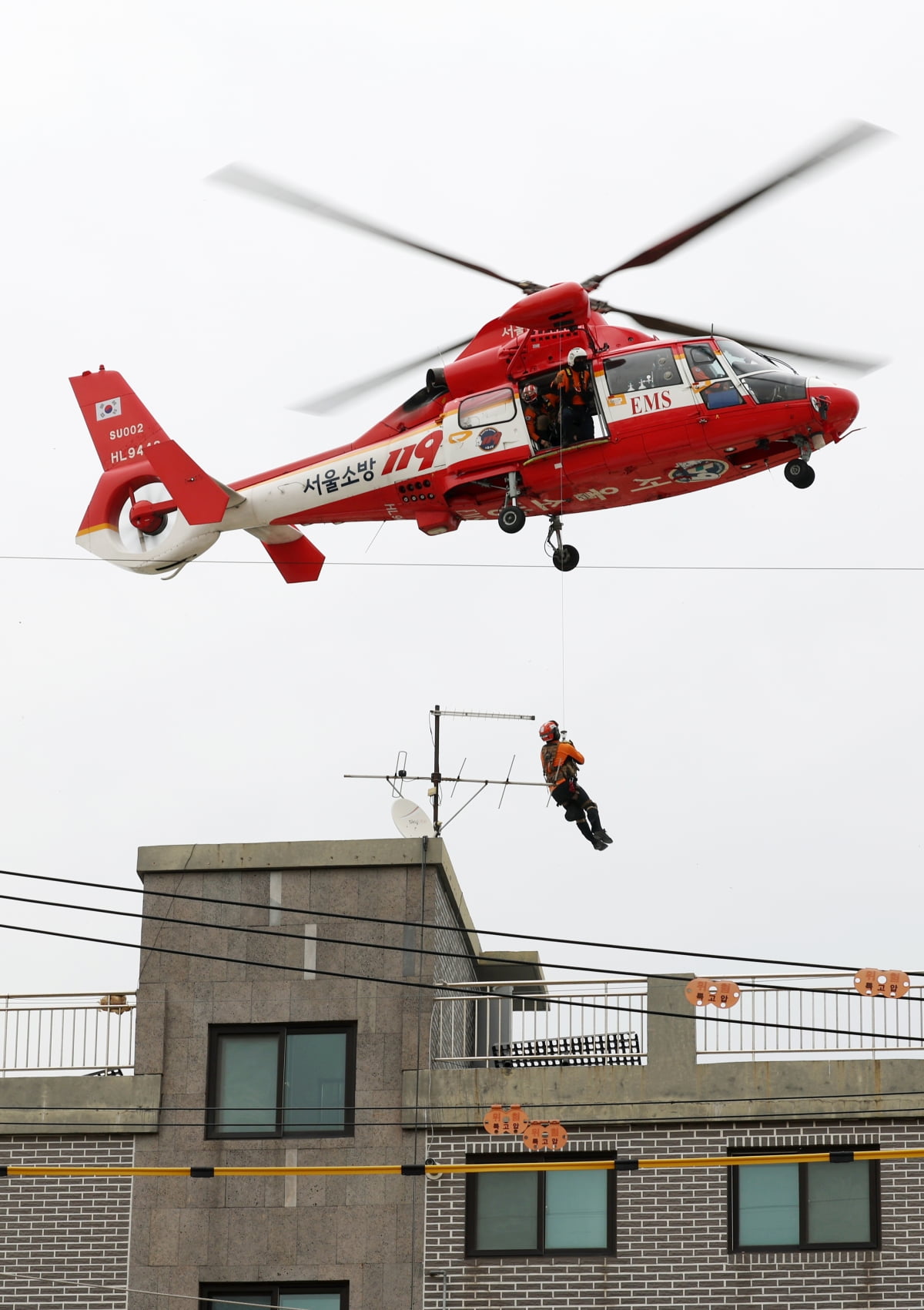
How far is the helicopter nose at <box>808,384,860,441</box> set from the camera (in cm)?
2284

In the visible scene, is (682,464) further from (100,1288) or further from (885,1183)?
(100,1288)

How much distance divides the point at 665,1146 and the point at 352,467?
9171 mm

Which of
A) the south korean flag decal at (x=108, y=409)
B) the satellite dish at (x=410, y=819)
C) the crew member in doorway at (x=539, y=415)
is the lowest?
the satellite dish at (x=410, y=819)

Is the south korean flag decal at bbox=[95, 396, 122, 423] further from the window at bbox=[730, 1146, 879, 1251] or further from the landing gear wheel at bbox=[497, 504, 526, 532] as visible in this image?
the window at bbox=[730, 1146, 879, 1251]

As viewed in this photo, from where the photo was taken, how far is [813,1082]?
872 inches

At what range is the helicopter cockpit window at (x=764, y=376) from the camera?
22922mm

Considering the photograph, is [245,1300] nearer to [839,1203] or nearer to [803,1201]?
[803,1201]

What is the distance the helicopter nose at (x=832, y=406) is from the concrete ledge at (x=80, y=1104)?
10752 mm

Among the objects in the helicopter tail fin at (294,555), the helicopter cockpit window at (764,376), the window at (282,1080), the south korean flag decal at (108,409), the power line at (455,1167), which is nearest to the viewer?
the power line at (455,1167)

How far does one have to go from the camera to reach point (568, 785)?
78.0 ft

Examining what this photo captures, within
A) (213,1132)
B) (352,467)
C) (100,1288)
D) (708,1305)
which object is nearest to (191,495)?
(352,467)

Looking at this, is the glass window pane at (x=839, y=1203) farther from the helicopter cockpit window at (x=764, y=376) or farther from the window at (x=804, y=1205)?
the helicopter cockpit window at (x=764, y=376)

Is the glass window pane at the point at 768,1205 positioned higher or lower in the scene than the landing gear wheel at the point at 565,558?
lower

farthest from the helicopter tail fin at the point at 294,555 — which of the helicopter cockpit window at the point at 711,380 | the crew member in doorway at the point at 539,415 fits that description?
the helicopter cockpit window at the point at 711,380
